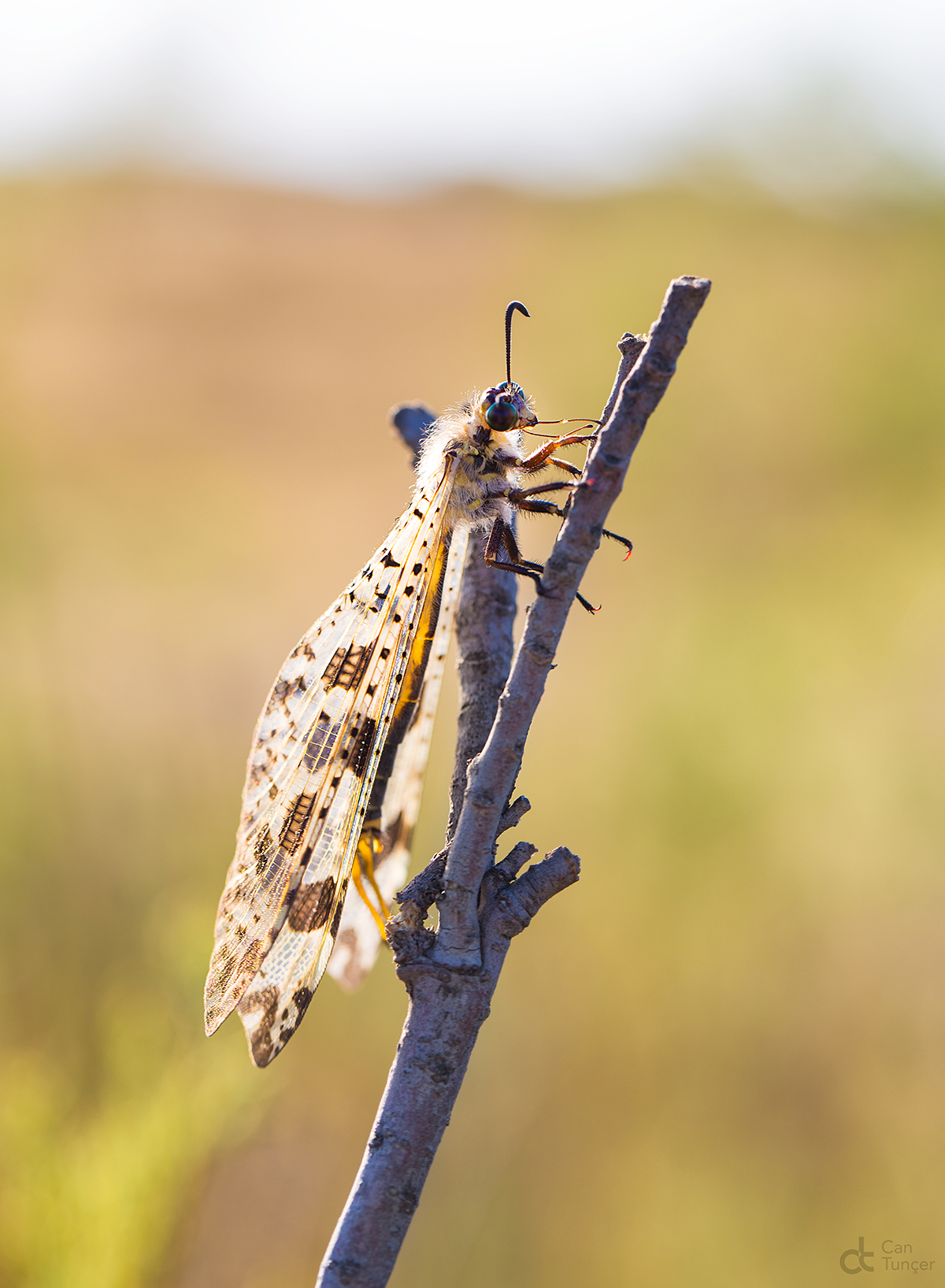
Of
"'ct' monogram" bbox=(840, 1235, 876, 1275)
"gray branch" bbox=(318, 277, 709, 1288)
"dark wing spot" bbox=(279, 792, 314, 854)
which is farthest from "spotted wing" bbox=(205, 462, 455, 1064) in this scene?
"'ct' monogram" bbox=(840, 1235, 876, 1275)

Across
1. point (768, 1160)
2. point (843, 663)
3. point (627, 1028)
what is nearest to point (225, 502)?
point (843, 663)

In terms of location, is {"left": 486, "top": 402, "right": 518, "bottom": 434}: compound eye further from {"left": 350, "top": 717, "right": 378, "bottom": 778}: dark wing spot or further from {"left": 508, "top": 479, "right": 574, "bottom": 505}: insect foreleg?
{"left": 350, "top": 717, "right": 378, "bottom": 778}: dark wing spot

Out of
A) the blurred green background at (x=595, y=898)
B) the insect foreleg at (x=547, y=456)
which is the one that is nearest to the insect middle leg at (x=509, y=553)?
the insect foreleg at (x=547, y=456)

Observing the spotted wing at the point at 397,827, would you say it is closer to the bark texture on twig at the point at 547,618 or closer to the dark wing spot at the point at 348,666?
the dark wing spot at the point at 348,666

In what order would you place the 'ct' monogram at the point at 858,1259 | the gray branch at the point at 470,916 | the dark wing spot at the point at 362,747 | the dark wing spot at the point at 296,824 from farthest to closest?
the 'ct' monogram at the point at 858,1259, the dark wing spot at the point at 362,747, the dark wing spot at the point at 296,824, the gray branch at the point at 470,916

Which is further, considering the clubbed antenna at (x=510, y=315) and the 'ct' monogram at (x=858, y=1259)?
the 'ct' monogram at (x=858, y=1259)

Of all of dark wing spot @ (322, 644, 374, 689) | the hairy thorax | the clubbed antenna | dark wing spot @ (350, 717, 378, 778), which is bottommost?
dark wing spot @ (350, 717, 378, 778)

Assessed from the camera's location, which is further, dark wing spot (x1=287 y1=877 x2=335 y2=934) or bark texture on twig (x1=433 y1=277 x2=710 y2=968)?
dark wing spot (x1=287 y1=877 x2=335 y2=934)
